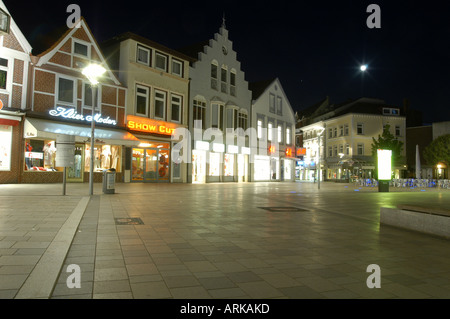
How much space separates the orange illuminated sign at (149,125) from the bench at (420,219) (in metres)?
21.5

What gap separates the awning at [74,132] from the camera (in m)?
21.0

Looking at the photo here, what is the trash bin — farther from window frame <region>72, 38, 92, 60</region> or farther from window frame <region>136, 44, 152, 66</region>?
window frame <region>136, 44, 152, 66</region>

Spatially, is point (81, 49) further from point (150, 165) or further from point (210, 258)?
point (210, 258)

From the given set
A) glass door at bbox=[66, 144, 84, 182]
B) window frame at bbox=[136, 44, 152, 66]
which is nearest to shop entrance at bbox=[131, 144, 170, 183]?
glass door at bbox=[66, 144, 84, 182]

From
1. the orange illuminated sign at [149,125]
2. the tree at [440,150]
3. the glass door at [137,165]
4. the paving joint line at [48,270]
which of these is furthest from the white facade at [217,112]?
the tree at [440,150]

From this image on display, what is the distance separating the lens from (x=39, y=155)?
22500 millimetres

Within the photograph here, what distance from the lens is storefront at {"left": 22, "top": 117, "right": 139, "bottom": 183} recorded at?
21.5 m

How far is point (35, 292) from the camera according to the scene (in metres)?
3.63

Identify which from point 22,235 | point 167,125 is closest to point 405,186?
point 167,125

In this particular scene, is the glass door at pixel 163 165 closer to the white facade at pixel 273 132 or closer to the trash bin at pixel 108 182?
the white facade at pixel 273 132

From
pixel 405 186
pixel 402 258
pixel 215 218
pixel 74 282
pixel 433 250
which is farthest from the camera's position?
pixel 405 186

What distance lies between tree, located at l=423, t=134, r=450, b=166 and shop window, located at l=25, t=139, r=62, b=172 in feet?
170

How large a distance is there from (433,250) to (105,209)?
8575mm
